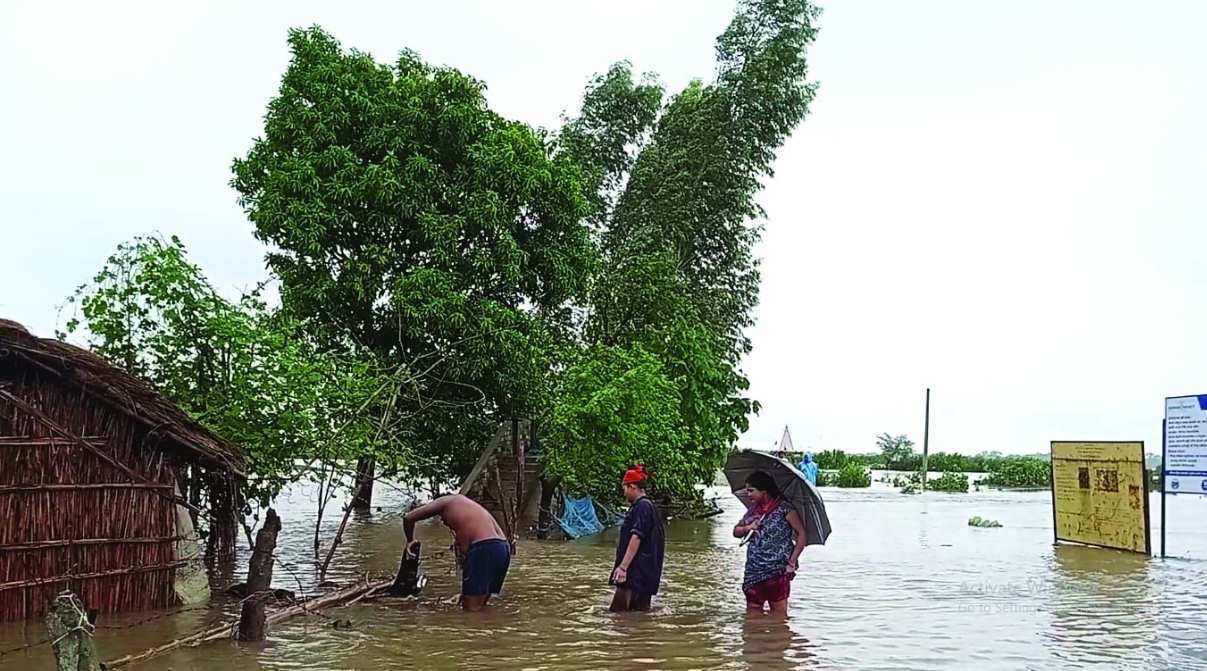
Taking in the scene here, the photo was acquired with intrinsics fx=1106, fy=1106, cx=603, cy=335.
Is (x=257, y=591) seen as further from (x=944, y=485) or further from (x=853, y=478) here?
(x=853, y=478)

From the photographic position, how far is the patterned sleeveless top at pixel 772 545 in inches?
404

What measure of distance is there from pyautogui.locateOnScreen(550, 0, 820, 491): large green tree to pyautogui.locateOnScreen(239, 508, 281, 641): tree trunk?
47.9 feet

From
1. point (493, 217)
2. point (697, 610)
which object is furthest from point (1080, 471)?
point (493, 217)

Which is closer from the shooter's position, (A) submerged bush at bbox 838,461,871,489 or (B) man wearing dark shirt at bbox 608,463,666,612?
(B) man wearing dark shirt at bbox 608,463,666,612

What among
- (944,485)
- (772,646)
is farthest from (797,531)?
(944,485)

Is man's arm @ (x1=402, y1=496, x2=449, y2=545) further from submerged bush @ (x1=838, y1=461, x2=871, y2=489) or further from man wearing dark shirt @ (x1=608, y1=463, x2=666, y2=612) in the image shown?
submerged bush @ (x1=838, y1=461, x2=871, y2=489)

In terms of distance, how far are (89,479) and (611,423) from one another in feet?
30.9

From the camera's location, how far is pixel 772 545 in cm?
1032

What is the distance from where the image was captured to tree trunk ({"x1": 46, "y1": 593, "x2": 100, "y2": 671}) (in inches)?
220

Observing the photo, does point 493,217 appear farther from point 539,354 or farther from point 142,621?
point 142,621

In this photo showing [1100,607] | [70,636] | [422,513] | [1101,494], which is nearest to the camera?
[70,636]

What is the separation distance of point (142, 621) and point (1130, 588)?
10839mm

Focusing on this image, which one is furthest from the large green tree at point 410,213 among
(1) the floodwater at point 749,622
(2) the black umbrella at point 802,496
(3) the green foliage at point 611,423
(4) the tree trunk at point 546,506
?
(2) the black umbrella at point 802,496

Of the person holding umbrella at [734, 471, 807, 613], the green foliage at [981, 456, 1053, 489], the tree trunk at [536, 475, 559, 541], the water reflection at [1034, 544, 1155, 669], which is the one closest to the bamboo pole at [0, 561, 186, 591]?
the person holding umbrella at [734, 471, 807, 613]
